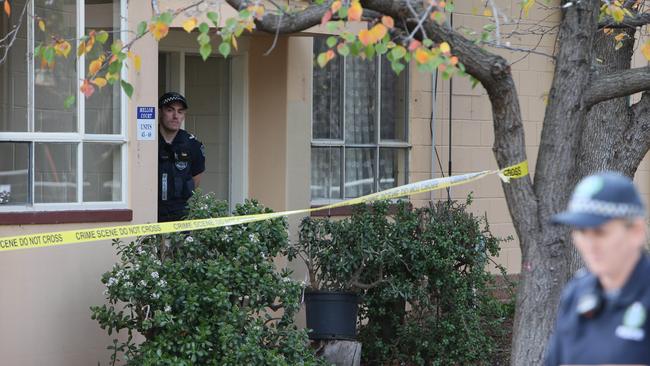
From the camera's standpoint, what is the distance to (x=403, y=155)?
10.9 metres

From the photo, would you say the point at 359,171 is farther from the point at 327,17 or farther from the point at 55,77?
the point at 327,17

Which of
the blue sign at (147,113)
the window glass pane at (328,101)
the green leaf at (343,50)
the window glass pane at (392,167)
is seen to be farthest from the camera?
the window glass pane at (392,167)

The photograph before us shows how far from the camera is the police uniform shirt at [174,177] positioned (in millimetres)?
8688

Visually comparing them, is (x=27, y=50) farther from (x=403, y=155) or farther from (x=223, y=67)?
(x=403, y=155)

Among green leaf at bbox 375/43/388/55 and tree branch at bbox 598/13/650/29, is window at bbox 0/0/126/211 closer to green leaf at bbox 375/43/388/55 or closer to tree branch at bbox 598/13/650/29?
green leaf at bbox 375/43/388/55

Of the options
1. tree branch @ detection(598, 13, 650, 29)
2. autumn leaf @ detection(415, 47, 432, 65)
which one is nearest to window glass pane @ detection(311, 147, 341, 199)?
tree branch @ detection(598, 13, 650, 29)

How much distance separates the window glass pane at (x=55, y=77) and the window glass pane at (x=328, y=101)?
2934 mm

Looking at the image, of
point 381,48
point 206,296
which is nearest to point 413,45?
point 381,48

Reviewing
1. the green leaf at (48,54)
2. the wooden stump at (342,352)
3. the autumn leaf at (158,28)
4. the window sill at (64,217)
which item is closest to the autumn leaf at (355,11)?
the autumn leaf at (158,28)

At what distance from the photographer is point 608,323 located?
349cm

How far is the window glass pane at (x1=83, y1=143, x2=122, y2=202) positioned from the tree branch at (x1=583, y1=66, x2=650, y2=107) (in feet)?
12.4

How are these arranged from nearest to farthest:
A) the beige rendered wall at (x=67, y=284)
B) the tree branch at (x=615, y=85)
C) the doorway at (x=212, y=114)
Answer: the tree branch at (x=615, y=85)
the beige rendered wall at (x=67, y=284)
the doorway at (x=212, y=114)

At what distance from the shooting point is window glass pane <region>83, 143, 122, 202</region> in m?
8.00

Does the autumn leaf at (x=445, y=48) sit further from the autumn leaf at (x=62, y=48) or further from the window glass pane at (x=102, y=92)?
the window glass pane at (x=102, y=92)
